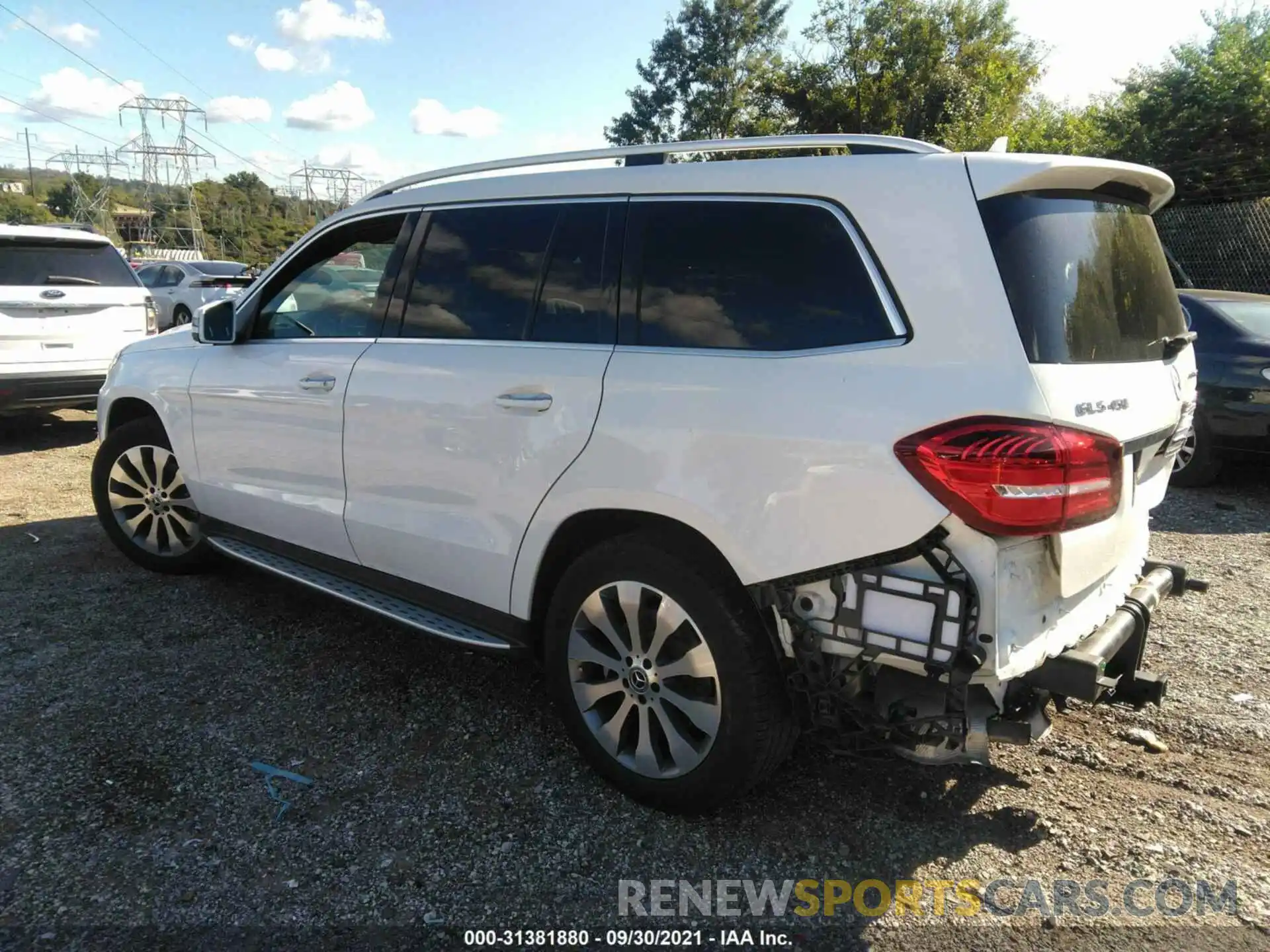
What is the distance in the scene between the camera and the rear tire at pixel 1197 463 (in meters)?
6.71

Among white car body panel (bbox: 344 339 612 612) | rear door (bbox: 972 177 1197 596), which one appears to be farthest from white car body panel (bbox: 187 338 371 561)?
rear door (bbox: 972 177 1197 596)

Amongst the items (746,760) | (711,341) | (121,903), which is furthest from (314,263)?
(746,760)

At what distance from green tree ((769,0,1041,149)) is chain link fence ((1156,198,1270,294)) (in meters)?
11.5

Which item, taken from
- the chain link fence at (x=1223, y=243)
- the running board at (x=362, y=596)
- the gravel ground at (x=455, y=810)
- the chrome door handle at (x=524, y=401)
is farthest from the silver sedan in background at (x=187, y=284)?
A: the chain link fence at (x=1223, y=243)

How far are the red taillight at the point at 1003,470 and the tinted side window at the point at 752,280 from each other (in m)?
0.34

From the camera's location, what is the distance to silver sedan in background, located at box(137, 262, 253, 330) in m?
18.3

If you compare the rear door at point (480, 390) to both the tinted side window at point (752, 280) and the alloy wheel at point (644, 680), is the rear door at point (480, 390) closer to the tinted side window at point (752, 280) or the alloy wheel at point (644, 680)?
the tinted side window at point (752, 280)

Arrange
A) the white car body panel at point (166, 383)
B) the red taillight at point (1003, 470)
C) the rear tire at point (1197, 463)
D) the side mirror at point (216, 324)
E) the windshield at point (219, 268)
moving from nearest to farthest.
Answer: the red taillight at point (1003, 470)
the side mirror at point (216, 324)
the white car body panel at point (166, 383)
the rear tire at point (1197, 463)
the windshield at point (219, 268)

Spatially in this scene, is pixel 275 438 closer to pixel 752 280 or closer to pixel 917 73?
pixel 752 280

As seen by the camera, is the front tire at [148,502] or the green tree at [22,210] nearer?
the front tire at [148,502]

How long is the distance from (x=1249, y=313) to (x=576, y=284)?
635 centimetres

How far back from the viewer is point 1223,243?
13.4m

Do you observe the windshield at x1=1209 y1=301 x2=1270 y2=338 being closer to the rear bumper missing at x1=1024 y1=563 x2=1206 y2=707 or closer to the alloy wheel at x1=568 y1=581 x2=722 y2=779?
the rear bumper missing at x1=1024 y1=563 x2=1206 y2=707

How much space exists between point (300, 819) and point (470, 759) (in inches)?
22.8
